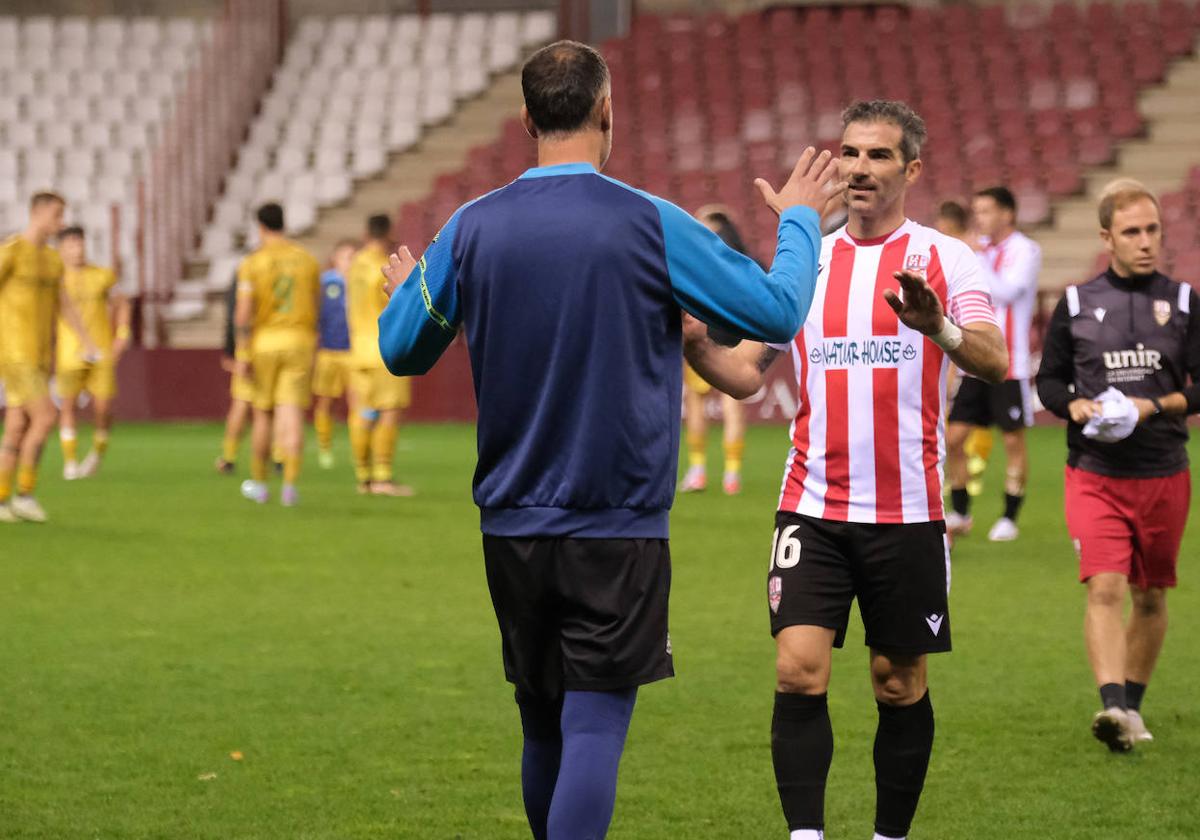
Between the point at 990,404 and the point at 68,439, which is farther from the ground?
the point at 990,404

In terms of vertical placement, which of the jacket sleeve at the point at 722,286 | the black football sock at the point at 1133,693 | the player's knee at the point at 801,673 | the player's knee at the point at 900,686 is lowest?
the black football sock at the point at 1133,693

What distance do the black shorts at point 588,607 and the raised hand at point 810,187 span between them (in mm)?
809

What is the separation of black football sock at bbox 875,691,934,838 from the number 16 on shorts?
42 centimetres

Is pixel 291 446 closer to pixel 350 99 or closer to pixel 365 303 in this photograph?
pixel 365 303

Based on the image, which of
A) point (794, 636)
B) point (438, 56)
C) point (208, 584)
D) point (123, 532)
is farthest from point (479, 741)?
point (438, 56)

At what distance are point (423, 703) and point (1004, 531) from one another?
20.1 feet

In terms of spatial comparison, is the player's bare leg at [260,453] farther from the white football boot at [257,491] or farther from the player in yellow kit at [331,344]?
the player in yellow kit at [331,344]

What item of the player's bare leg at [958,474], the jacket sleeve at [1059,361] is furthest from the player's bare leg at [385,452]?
the jacket sleeve at [1059,361]

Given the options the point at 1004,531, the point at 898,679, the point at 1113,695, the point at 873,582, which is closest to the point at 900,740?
the point at 898,679

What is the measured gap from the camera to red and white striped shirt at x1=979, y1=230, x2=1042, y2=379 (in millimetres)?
12055

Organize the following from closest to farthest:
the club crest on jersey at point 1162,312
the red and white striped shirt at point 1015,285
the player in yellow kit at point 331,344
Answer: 1. the club crest on jersey at point 1162,312
2. the red and white striped shirt at point 1015,285
3. the player in yellow kit at point 331,344

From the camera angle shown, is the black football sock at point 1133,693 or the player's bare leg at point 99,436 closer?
the black football sock at point 1133,693

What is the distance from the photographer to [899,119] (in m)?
4.99

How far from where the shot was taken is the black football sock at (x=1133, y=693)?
6.56 m
